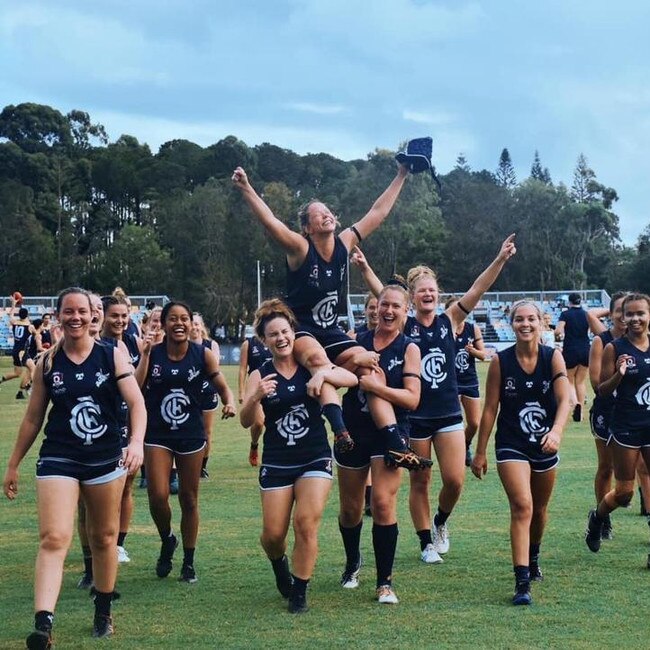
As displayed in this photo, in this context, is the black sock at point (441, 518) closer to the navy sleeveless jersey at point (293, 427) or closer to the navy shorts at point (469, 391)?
the navy sleeveless jersey at point (293, 427)

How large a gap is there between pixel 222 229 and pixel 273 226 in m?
66.0

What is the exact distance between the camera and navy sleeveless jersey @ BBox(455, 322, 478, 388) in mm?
12867

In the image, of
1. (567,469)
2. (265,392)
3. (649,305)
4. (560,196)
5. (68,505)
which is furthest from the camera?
(560,196)

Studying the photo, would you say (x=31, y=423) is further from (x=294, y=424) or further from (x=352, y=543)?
(x=352, y=543)

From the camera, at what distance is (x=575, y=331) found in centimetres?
2056

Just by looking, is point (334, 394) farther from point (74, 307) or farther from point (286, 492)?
point (74, 307)

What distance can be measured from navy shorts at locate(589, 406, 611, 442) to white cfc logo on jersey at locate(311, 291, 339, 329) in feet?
9.88

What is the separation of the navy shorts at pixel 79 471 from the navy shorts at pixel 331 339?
6.19 ft

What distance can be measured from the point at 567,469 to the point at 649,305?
232 inches

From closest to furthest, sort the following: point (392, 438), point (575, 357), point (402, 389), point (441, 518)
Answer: point (392, 438) < point (402, 389) < point (441, 518) < point (575, 357)

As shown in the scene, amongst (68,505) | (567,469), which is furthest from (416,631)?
(567,469)

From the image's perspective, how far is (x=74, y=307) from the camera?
6363mm

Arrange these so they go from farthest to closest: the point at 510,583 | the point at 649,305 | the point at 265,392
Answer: the point at 649,305, the point at 510,583, the point at 265,392


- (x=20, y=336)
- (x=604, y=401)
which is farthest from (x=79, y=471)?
(x=20, y=336)
